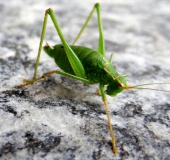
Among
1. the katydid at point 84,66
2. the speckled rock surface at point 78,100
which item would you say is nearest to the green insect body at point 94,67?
the katydid at point 84,66

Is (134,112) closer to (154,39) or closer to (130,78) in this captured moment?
(130,78)

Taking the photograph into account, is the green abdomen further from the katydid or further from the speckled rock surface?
the speckled rock surface

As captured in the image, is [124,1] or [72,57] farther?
[124,1]

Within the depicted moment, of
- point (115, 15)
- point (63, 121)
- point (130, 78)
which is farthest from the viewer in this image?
point (115, 15)

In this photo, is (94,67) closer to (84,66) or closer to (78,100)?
(84,66)

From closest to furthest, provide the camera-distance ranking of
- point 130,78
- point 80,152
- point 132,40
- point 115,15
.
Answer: point 80,152, point 130,78, point 132,40, point 115,15

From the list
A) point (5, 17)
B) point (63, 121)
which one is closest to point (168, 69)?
point (63, 121)

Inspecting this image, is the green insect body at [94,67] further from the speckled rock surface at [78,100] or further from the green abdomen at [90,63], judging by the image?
the speckled rock surface at [78,100]
